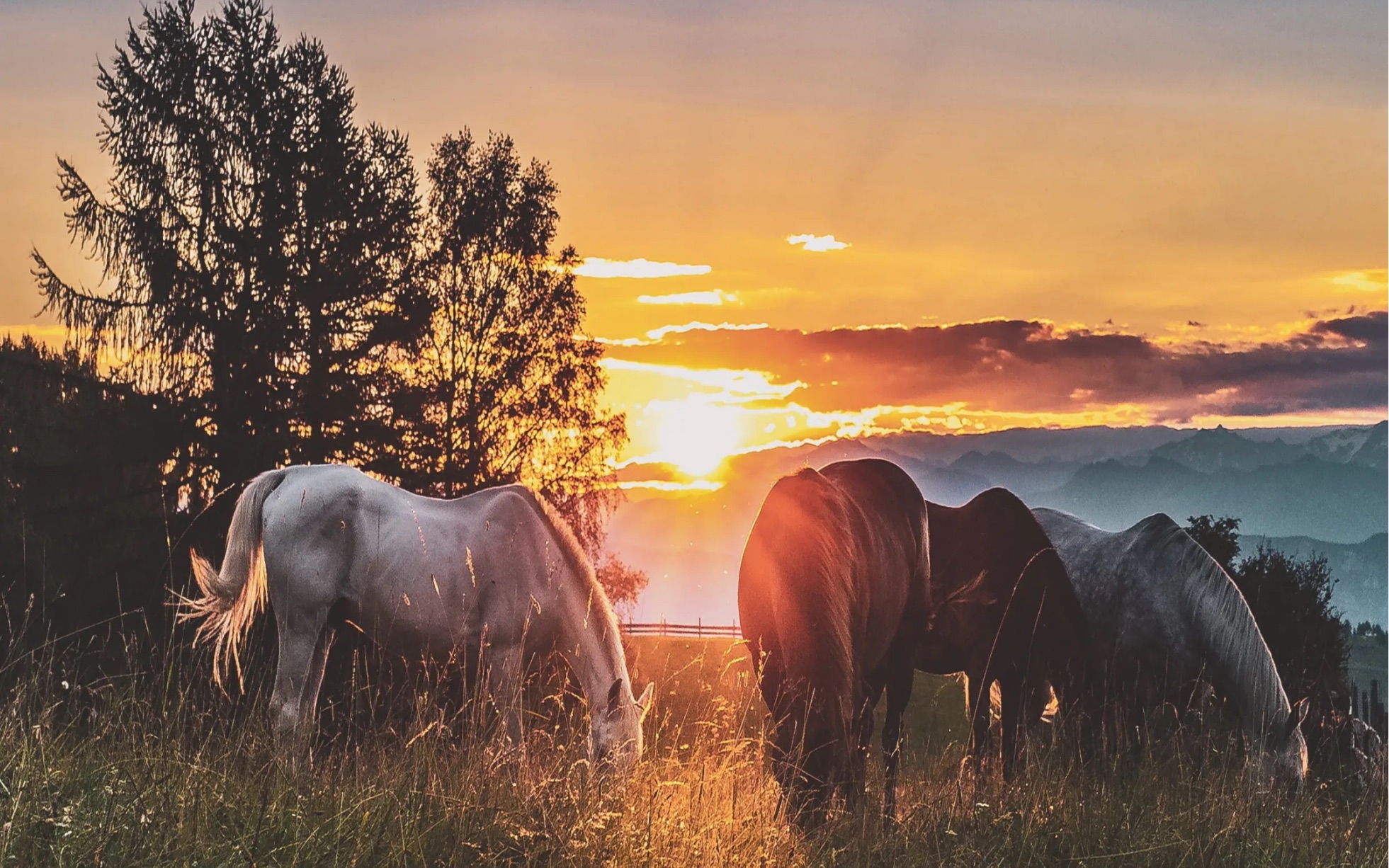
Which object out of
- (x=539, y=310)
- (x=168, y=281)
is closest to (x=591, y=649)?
(x=168, y=281)

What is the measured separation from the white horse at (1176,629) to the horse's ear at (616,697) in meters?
4.27

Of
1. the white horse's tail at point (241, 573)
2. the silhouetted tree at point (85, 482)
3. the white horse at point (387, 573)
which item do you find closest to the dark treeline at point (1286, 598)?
the white horse at point (387, 573)

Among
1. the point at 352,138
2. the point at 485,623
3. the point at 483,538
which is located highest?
the point at 352,138

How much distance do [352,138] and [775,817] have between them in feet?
49.6

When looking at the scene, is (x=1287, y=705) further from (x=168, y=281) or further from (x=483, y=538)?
(x=168, y=281)

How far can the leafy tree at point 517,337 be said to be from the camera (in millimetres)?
20516

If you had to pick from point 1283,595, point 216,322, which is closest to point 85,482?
point 216,322

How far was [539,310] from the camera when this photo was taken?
21.5 m

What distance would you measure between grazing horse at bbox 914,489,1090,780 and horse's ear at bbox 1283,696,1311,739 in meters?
1.47

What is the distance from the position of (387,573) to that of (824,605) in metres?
4.42

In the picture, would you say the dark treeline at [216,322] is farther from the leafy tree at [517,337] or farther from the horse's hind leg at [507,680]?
the horse's hind leg at [507,680]

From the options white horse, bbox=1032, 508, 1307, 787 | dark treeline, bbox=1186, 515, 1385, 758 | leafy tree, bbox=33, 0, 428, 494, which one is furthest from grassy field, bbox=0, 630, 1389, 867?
leafy tree, bbox=33, 0, 428, 494

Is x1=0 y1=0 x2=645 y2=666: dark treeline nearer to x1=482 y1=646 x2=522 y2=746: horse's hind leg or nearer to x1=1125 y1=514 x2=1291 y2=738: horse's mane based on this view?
x1=482 y1=646 x2=522 y2=746: horse's hind leg

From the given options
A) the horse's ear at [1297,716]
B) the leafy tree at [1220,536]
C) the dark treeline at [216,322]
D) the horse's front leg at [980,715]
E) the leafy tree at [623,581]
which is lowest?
the leafy tree at [623,581]
